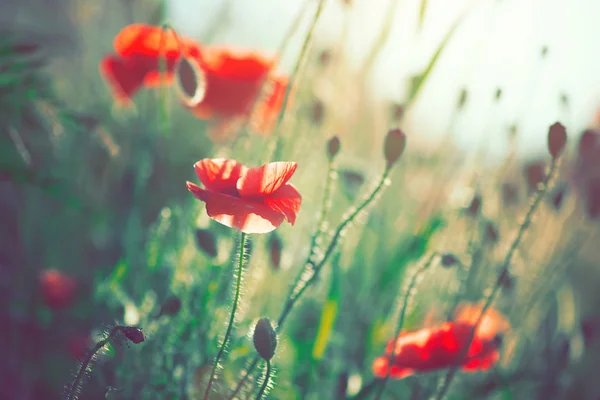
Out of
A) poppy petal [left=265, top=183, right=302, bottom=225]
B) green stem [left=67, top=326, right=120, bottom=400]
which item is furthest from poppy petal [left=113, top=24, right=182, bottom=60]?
green stem [left=67, top=326, right=120, bottom=400]

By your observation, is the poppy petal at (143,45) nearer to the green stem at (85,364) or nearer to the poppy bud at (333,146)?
the poppy bud at (333,146)

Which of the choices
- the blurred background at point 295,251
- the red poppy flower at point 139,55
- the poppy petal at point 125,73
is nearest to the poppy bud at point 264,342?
the blurred background at point 295,251

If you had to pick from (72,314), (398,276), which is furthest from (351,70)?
(72,314)

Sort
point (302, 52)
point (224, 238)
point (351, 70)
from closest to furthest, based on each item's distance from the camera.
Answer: point (302, 52) → point (224, 238) → point (351, 70)

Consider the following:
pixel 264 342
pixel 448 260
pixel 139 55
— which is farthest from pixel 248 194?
pixel 139 55

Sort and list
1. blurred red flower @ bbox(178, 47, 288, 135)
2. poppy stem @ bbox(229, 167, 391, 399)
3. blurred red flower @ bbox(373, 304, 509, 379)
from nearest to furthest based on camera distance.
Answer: poppy stem @ bbox(229, 167, 391, 399), blurred red flower @ bbox(373, 304, 509, 379), blurred red flower @ bbox(178, 47, 288, 135)

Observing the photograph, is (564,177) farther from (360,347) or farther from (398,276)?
(360,347)

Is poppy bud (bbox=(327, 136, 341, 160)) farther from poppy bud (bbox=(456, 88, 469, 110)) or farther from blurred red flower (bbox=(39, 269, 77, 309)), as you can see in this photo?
blurred red flower (bbox=(39, 269, 77, 309))
